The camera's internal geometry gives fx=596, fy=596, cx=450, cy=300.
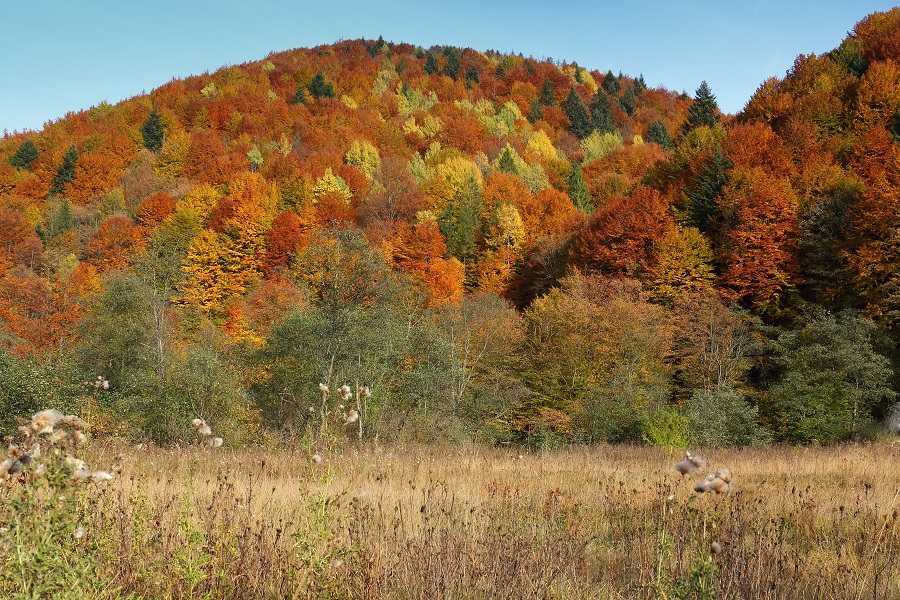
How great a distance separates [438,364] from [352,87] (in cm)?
9574

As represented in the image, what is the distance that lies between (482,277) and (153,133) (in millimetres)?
57085

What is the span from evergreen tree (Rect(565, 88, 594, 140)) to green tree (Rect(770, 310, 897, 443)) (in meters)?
72.0

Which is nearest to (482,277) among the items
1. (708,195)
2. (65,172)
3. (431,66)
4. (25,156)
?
(708,195)

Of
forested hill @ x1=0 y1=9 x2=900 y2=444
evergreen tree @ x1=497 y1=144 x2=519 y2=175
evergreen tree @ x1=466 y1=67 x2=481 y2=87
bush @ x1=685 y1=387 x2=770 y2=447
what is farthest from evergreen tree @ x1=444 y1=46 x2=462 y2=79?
bush @ x1=685 y1=387 x2=770 y2=447

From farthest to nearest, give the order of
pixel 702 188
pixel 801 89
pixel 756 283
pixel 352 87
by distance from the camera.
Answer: pixel 352 87
pixel 801 89
pixel 702 188
pixel 756 283

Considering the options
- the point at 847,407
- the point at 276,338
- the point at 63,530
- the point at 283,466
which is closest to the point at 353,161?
the point at 276,338

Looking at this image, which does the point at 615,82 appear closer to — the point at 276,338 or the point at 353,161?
the point at 353,161

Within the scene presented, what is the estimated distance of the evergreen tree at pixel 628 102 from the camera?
103819mm

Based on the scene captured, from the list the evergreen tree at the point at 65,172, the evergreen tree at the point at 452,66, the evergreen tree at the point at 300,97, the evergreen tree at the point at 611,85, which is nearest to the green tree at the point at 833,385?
the evergreen tree at the point at 65,172

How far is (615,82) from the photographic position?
113062 millimetres

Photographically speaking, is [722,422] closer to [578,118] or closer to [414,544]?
[414,544]

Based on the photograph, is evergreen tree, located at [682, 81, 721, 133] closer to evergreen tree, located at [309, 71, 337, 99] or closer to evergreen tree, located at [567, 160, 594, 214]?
evergreen tree, located at [567, 160, 594, 214]

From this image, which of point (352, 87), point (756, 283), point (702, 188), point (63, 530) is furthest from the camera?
point (352, 87)

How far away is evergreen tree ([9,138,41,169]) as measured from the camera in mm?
72062
